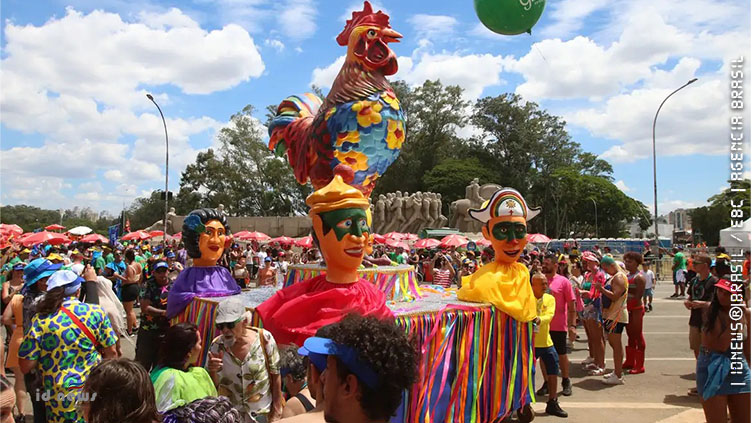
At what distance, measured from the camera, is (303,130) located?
6980 mm

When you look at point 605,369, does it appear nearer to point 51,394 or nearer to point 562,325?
point 562,325

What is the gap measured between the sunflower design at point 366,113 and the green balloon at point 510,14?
1.66m

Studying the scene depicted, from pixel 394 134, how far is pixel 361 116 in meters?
0.51

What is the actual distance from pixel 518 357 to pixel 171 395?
374 cm

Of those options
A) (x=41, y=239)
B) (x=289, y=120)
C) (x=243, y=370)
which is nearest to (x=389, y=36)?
(x=289, y=120)

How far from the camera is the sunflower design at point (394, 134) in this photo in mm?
6469

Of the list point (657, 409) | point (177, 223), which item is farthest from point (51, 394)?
point (177, 223)

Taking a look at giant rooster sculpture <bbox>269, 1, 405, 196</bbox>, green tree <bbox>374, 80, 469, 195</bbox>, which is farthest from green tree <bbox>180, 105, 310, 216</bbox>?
giant rooster sculpture <bbox>269, 1, 405, 196</bbox>

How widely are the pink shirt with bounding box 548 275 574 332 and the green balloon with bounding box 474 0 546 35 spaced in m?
3.13

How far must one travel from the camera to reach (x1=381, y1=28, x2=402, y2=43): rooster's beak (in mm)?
6492

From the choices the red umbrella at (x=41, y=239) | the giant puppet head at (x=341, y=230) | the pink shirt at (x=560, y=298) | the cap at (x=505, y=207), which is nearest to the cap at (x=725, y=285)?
the cap at (x=505, y=207)

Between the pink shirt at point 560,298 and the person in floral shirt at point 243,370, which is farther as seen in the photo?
the pink shirt at point 560,298

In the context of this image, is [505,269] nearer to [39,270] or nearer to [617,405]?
[617,405]

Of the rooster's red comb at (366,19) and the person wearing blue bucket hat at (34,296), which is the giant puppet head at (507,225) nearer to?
the rooster's red comb at (366,19)
